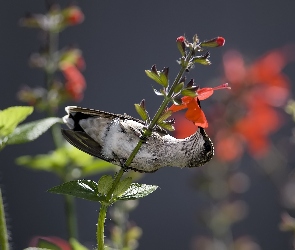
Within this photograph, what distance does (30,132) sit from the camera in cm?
98

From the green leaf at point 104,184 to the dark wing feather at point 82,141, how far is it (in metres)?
0.04

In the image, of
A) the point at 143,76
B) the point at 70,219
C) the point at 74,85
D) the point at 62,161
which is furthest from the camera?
the point at 143,76

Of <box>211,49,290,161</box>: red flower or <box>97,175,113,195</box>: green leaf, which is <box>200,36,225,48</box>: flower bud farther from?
<box>211,49,290,161</box>: red flower

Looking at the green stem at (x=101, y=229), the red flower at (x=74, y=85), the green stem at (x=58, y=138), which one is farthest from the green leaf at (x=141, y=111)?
the red flower at (x=74, y=85)

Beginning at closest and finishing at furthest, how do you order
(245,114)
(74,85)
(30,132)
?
(30,132), (74,85), (245,114)

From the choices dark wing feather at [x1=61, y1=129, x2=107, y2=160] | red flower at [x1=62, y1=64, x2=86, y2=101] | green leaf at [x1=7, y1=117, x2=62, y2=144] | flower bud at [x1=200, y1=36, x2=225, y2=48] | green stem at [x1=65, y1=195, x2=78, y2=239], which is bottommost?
green stem at [x1=65, y1=195, x2=78, y2=239]

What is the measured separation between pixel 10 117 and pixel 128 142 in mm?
250

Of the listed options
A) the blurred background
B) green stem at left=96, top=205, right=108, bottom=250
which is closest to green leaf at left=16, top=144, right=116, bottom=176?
green stem at left=96, top=205, right=108, bottom=250

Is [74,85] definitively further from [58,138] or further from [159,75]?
[159,75]

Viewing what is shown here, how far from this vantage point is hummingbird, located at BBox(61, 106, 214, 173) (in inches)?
33.0

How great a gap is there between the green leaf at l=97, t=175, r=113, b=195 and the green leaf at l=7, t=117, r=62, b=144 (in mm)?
151

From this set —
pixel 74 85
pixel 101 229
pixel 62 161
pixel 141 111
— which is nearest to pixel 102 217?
pixel 101 229

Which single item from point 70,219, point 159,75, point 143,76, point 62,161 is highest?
point 143,76

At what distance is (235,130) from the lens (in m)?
1.78
